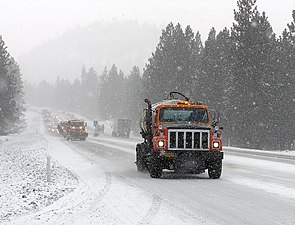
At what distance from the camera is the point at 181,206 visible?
32.0 feet

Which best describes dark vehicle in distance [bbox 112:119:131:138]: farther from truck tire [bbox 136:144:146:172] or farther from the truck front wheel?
the truck front wheel

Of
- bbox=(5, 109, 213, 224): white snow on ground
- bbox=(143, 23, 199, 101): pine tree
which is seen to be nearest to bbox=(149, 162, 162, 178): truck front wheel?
bbox=(5, 109, 213, 224): white snow on ground

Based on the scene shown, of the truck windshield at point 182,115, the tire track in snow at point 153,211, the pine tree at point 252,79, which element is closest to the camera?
the tire track in snow at point 153,211

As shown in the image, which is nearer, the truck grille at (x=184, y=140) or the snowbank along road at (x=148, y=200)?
the snowbank along road at (x=148, y=200)

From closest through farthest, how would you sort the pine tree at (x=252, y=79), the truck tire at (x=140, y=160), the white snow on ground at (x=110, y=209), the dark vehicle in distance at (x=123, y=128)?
the white snow on ground at (x=110, y=209)
the truck tire at (x=140, y=160)
the pine tree at (x=252, y=79)
the dark vehicle in distance at (x=123, y=128)

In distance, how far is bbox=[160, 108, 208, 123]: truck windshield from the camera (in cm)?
1587

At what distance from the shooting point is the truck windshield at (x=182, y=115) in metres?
15.9

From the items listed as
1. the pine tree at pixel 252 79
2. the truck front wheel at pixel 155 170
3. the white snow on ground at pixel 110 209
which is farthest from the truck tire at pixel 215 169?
the pine tree at pixel 252 79

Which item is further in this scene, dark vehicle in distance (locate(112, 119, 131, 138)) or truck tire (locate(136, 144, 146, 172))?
dark vehicle in distance (locate(112, 119, 131, 138))

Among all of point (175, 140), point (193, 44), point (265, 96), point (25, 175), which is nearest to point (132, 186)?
point (175, 140)

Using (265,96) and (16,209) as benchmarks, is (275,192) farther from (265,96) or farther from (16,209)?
(265,96)

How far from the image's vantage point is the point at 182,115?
628 inches

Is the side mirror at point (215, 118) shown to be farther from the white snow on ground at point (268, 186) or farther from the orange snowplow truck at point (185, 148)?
the white snow on ground at point (268, 186)

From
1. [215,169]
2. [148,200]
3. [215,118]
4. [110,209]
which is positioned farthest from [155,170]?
[110,209]
